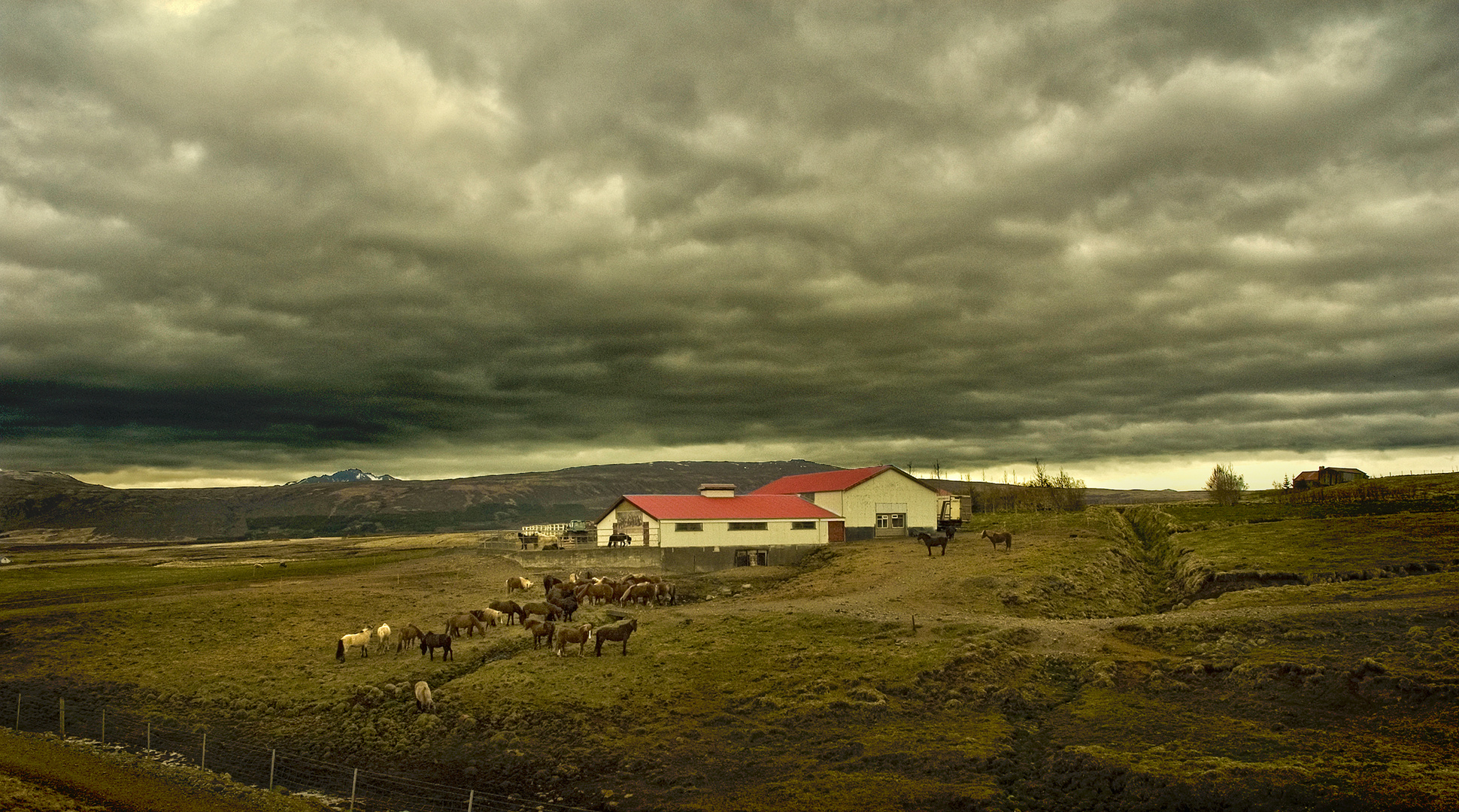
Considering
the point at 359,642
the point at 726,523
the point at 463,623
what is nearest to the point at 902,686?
the point at 463,623

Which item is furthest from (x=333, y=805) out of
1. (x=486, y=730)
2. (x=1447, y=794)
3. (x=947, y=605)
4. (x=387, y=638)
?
(x=947, y=605)

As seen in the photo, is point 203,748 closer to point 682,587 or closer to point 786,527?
point 682,587

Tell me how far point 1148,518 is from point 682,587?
5746 cm

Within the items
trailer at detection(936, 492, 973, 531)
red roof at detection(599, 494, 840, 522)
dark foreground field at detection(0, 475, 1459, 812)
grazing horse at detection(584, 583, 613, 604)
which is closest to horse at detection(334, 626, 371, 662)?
dark foreground field at detection(0, 475, 1459, 812)

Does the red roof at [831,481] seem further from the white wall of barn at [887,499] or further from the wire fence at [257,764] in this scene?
the wire fence at [257,764]

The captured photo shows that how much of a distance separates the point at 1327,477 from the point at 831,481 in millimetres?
78412

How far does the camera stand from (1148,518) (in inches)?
3511

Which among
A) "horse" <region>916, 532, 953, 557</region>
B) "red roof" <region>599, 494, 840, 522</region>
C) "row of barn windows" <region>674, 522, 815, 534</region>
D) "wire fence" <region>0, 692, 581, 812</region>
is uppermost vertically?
"red roof" <region>599, 494, 840, 522</region>

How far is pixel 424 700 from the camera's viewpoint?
30109 millimetres

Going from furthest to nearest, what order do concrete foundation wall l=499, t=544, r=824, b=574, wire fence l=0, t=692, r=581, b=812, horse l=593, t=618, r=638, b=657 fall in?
concrete foundation wall l=499, t=544, r=824, b=574 → horse l=593, t=618, r=638, b=657 → wire fence l=0, t=692, r=581, b=812

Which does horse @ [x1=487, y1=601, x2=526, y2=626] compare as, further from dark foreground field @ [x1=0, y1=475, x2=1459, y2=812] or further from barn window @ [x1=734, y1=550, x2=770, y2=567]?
barn window @ [x1=734, y1=550, x2=770, y2=567]

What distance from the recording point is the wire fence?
22.8m

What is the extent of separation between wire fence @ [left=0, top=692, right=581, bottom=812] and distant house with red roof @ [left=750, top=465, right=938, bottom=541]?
65.1 metres

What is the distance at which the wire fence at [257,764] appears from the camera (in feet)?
74.8
